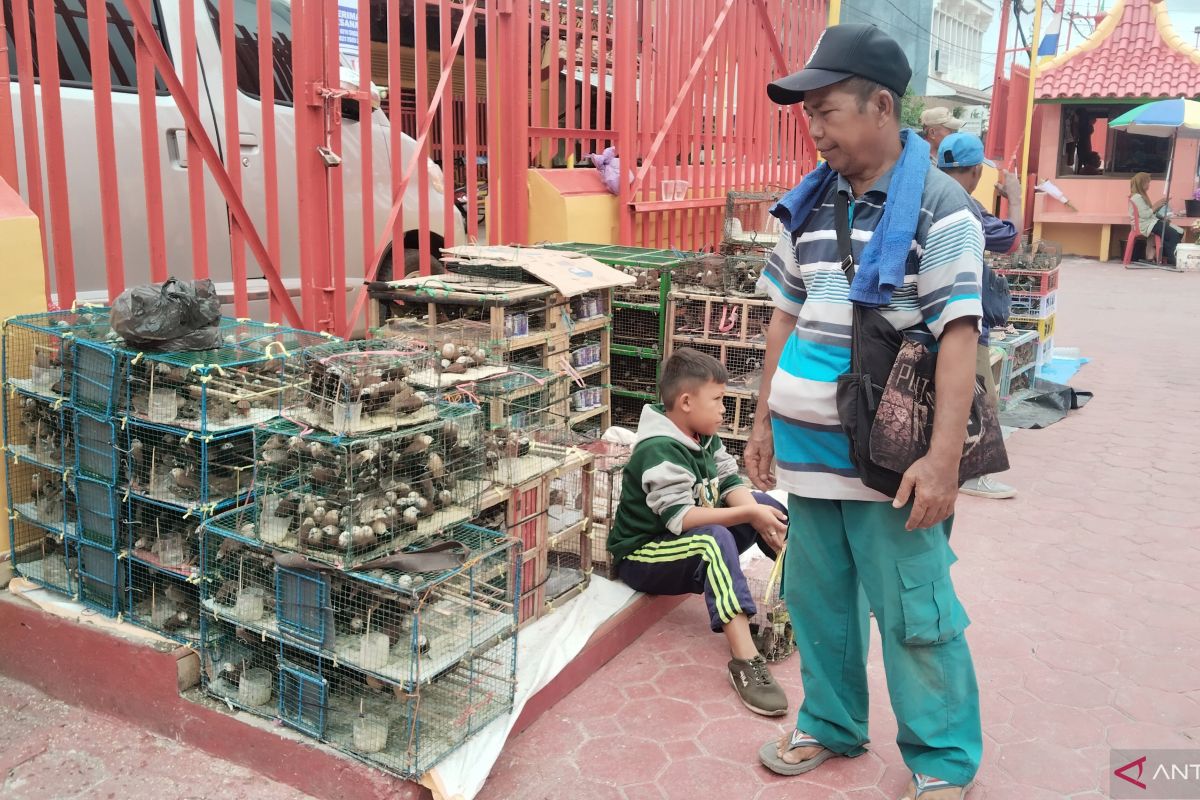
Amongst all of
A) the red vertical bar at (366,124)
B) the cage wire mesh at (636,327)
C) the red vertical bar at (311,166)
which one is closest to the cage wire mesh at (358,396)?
the red vertical bar at (311,166)

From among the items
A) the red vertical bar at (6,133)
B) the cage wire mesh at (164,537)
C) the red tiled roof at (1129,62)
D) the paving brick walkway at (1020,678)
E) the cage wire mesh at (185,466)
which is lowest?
the paving brick walkway at (1020,678)

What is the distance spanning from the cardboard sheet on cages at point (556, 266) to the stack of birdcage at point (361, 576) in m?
1.87

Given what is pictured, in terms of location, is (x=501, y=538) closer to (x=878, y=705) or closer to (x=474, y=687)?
(x=474, y=687)

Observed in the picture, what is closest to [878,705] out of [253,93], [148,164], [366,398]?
[366,398]

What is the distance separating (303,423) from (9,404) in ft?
4.98

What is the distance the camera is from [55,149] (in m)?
4.04

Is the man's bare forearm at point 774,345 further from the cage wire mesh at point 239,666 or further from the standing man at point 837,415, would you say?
the cage wire mesh at point 239,666

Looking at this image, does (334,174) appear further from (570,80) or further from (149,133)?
(570,80)

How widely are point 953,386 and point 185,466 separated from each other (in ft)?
7.97

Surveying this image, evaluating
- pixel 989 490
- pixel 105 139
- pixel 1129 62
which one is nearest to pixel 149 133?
pixel 105 139

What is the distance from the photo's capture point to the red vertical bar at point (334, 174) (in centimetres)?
493

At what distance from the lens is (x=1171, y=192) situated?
66.8ft

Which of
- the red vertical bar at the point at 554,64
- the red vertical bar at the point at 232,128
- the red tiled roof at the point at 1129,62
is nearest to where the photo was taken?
the red vertical bar at the point at 232,128

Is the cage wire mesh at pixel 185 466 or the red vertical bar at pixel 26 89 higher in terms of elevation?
the red vertical bar at pixel 26 89
